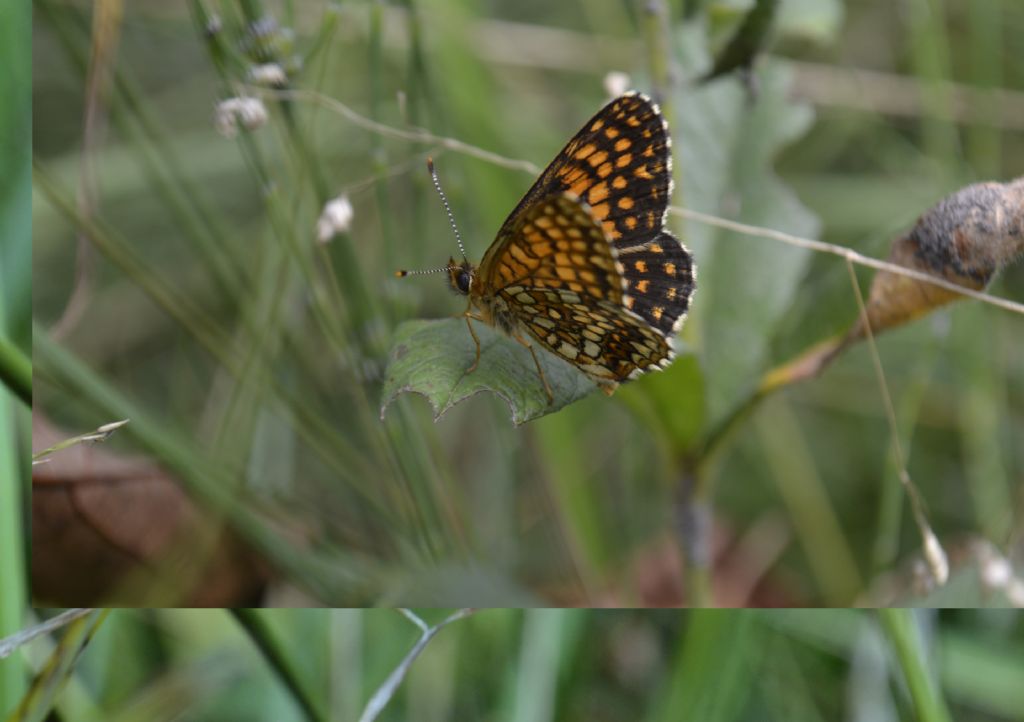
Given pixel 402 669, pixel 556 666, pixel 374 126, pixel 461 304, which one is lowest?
pixel 556 666

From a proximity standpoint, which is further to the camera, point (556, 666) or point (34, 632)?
point (556, 666)

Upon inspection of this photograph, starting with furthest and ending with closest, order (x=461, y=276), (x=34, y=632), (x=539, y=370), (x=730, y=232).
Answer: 1. (x=730, y=232)
2. (x=461, y=276)
3. (x=539, y=370)
4. (x=34, y=632)

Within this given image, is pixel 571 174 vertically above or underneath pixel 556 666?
above

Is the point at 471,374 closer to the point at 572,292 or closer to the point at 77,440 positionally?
the point at 572,292

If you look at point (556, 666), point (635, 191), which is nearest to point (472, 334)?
point (635, 191)

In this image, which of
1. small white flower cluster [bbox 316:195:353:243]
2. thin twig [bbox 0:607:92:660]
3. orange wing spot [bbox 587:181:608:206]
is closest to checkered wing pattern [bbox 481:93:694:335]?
orange wing spot [bbox 587:181:608:206]

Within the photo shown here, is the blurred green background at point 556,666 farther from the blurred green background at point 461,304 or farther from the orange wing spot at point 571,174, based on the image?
the orange wing spot at point 571,174
